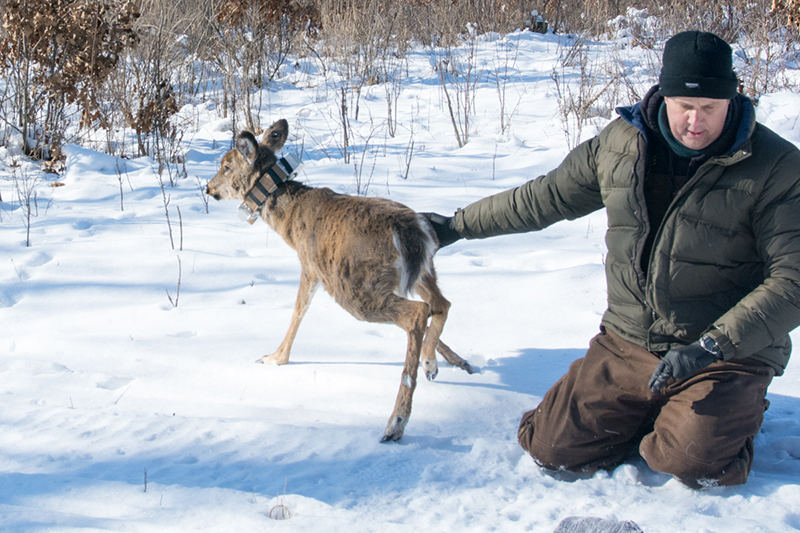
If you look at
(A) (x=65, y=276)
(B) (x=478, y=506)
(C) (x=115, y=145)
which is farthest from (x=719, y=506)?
(C) (x=115, y=145)

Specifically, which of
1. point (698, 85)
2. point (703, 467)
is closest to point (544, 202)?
point (698, 85)

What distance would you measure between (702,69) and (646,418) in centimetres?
154

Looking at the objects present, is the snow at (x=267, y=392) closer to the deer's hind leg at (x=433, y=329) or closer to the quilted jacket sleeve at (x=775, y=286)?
the deer's hind leg at (x=433, y=329)

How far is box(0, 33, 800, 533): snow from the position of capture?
231cm

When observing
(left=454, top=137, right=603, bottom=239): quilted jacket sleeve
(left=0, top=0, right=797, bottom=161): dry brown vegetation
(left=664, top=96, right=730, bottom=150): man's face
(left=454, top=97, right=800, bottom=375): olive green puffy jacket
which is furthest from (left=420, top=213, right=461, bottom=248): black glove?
(left=0, top=0, right=797, bottom=161): dry brown vegetation

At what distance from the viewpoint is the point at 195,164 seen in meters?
8.78

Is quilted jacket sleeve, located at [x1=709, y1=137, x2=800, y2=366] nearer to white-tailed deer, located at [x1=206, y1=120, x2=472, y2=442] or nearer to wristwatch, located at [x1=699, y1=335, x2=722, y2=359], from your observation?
wristwatch, located at [x1=699, y1=335, x2=722, y2=359]

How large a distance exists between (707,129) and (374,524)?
1974 mm

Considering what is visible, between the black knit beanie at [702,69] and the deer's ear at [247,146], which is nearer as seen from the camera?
the black knit beanie at [702,69]

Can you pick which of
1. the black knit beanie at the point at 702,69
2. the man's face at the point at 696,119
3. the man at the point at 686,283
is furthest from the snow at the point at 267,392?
the black knit beanie at the point at 702,69

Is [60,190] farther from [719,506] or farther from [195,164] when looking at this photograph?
[719,506]

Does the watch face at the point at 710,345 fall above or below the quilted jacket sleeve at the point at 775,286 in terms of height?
below

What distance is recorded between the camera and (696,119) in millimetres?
2502

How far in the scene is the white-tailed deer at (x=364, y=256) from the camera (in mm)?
3250
